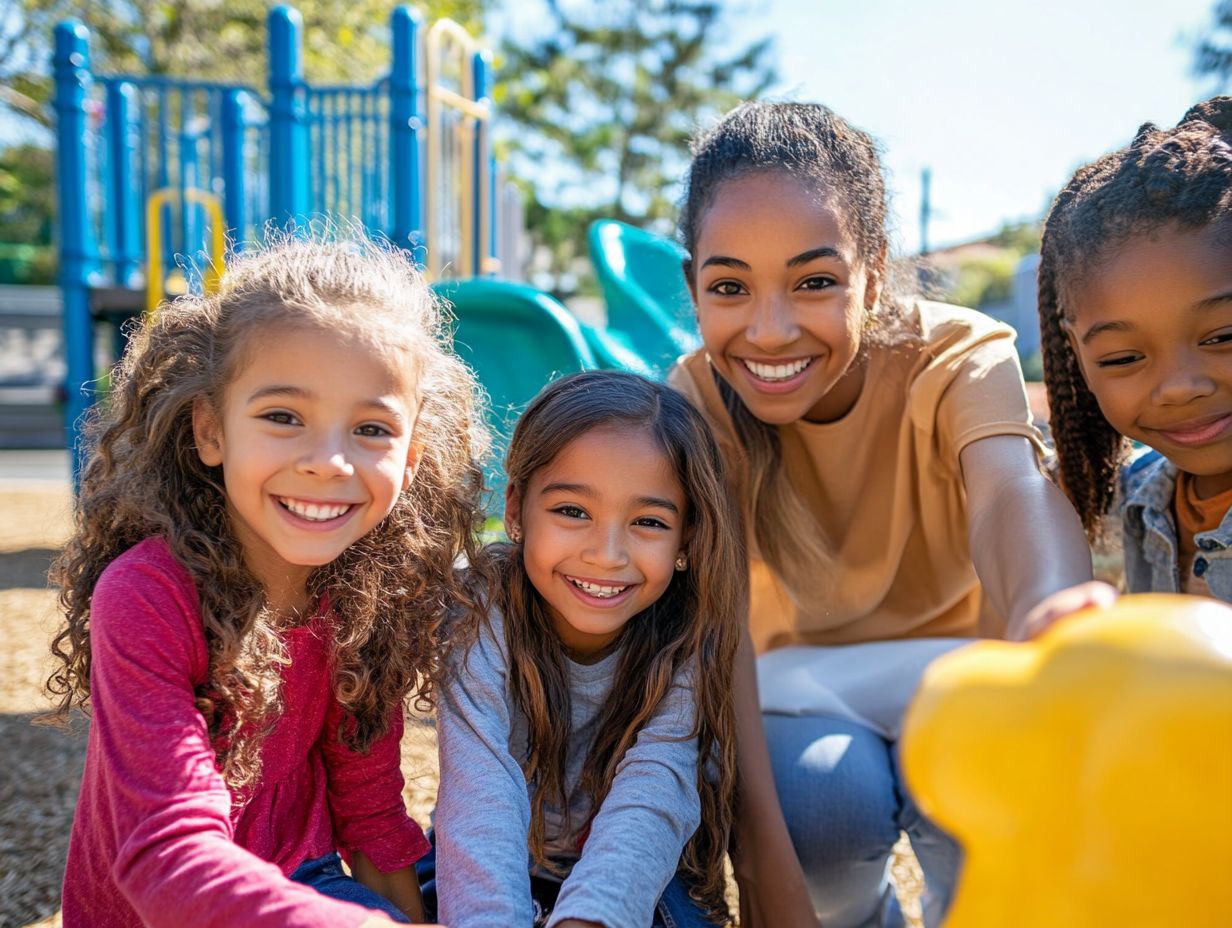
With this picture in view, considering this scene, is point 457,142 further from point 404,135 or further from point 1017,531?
point 1017,531

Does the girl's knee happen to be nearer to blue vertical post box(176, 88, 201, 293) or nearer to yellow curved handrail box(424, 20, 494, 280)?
yellow curved handrail box(424, 20, 494, 280)

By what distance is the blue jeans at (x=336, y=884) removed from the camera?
1714 millimetres

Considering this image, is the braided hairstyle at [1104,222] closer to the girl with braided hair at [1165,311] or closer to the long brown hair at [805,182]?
the girl with braided hair at [1165,311]

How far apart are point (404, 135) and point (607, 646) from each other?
5022 millimetres

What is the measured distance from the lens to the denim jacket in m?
1.84

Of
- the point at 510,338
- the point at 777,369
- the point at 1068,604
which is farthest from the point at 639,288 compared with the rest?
the point at 1068,604

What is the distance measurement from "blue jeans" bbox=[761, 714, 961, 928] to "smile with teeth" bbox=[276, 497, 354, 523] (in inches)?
38.8

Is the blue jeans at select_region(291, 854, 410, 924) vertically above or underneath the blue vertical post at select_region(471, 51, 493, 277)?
underneath

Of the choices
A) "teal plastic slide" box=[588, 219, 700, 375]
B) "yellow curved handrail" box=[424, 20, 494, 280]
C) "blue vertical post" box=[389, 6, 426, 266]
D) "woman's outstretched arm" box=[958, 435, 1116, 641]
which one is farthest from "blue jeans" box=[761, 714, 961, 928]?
"yellow curved handrail" box=[424, 20, 494, 280]

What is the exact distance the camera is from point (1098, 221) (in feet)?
5.93

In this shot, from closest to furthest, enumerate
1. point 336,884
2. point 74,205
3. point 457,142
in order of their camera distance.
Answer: point 336,884, point 74,205, point 457,142

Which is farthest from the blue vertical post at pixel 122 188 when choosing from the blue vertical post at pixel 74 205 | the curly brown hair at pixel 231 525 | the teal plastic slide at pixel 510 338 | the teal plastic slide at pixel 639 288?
the curly brown hair at pixel 231 525

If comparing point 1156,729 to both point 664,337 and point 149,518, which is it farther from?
point 664,337

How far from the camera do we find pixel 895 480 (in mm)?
2270
